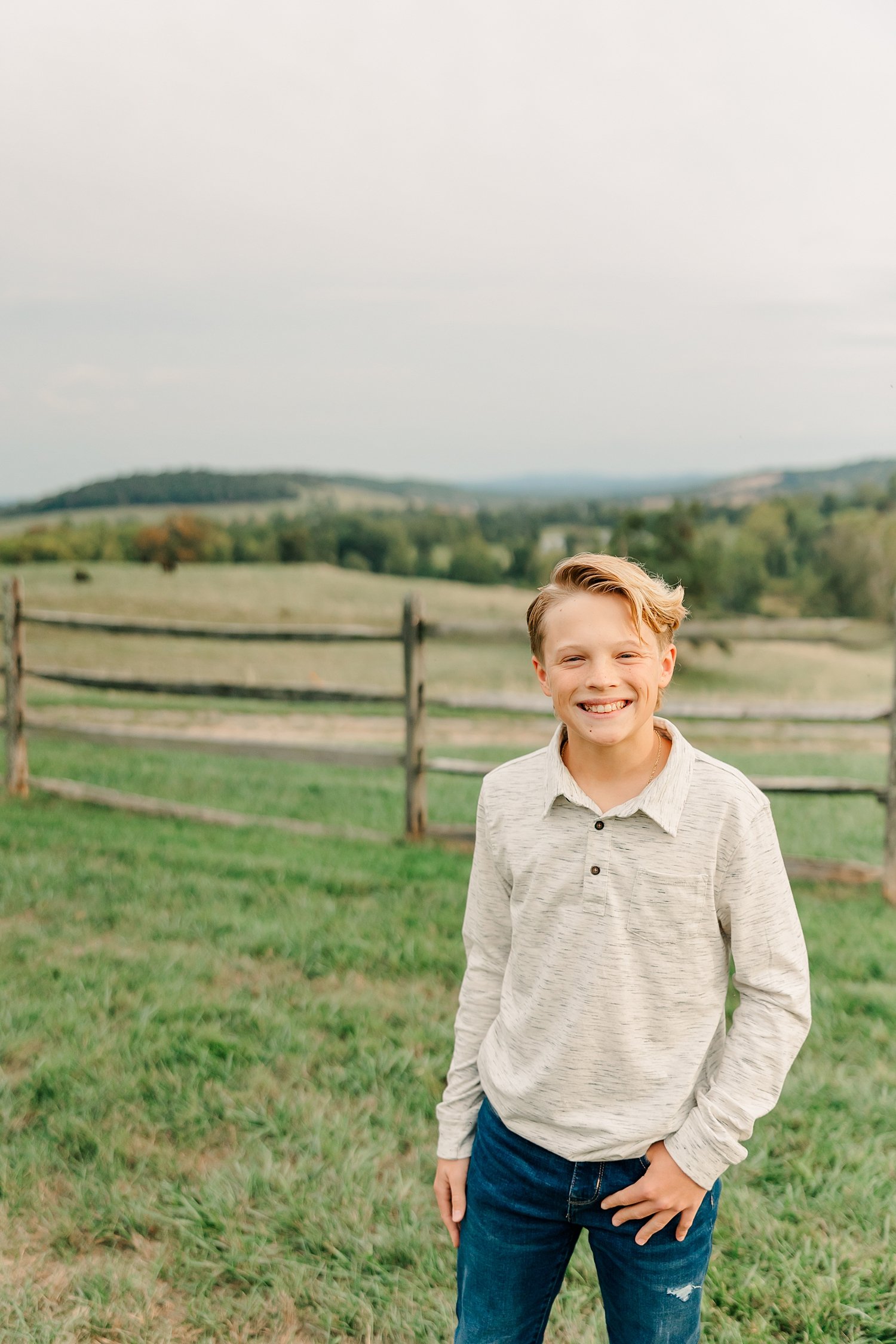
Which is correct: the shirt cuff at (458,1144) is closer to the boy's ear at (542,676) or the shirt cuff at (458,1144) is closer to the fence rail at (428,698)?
the boy's ear at (542,676)

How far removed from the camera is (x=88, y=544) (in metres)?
20.8

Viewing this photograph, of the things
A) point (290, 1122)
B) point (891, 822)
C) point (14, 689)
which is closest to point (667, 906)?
point (290, 1122)

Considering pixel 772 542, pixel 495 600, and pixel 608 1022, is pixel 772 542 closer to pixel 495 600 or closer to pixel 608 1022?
pixel 495 600

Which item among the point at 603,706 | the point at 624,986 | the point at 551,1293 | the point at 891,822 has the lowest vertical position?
the point at 891,822

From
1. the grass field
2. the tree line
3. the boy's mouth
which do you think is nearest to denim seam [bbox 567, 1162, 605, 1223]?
the boy's mouth

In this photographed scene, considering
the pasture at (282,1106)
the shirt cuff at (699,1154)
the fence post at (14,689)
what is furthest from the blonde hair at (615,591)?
the fence post at (14,689)

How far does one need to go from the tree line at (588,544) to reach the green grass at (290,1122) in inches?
580

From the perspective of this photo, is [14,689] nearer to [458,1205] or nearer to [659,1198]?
[458,1205]

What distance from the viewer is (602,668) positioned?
131 cm

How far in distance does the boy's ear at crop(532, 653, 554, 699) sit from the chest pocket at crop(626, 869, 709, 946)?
262mm

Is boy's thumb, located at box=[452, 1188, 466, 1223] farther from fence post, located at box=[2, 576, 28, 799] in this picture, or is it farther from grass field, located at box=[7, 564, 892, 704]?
grass field, located at box=[7, 564, 892, 704]

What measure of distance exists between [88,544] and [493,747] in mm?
11942

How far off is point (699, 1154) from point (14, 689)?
6.81 metres

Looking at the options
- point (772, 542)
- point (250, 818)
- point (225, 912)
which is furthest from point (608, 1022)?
point (772, 542)
